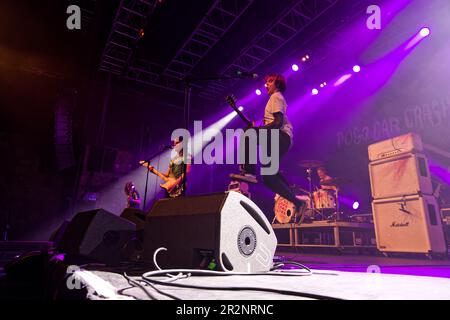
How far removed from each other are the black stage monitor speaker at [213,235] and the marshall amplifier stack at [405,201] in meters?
3.10

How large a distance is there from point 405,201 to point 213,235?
3.64 metres

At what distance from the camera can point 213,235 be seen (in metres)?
1.34

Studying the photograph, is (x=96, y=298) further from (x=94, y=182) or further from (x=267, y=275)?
(x=94, y=182)

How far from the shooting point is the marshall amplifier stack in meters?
3.74

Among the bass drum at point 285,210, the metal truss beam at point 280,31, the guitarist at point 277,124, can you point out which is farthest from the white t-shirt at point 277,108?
the bass drum at point 285,210

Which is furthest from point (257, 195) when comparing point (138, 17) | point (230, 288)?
point (230, 288)

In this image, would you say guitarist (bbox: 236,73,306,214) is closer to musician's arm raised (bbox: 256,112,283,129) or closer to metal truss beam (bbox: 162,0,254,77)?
musician's arm raised (bbox: 256,112,283,129)

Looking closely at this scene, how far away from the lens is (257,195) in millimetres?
7441

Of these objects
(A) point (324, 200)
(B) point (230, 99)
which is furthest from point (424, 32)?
(B) point (230, 99)

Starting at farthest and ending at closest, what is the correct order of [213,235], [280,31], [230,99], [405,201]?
1. [280,31]
2. [230,99]
3. [405,201]
4. [213,235]

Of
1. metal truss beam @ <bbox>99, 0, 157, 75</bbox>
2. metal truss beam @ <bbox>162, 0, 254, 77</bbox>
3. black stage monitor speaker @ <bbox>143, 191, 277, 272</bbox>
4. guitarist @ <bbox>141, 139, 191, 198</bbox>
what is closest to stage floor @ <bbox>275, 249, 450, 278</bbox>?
black stage monitor speaker @ <bbox>143, 191, 277, 272</bbox>

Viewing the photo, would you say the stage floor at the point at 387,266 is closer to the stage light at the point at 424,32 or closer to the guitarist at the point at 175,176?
the guitarist at the point at 175,176

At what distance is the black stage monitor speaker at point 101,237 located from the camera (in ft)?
5.49

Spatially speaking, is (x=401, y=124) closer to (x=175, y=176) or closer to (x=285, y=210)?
(x=285, y=210)
